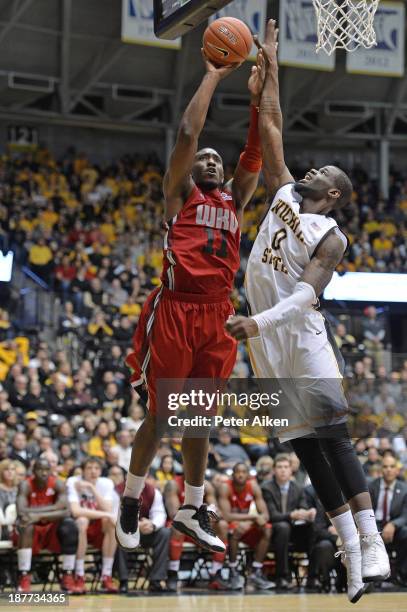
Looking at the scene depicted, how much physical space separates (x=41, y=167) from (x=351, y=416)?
21.7 m

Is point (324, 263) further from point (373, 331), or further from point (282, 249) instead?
point (373, 331)

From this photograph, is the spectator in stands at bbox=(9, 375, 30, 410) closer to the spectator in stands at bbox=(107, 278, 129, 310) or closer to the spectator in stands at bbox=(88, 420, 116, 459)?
the spectator in stands at bbox=(88, 420, 116, 459)

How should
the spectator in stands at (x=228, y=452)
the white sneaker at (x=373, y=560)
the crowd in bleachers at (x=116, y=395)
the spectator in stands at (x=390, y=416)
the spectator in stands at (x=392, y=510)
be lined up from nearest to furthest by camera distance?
1. the white sneaker at (x=373, y=560)
2. the spectator in stands at (x=390, y=416)
3. the crowd in bleachers at (x=116, y=395)
4. the spectator in stands at (x=392, y=510)
5. the spectator in stands at (x=228, y=452)

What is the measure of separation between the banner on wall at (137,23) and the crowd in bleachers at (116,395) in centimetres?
476

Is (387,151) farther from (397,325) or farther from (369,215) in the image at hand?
(397,325)

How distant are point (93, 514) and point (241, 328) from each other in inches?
302

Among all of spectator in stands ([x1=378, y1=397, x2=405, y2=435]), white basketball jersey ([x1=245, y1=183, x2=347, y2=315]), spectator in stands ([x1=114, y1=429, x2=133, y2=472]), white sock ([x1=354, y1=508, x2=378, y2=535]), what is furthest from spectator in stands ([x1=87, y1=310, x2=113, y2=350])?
white sock ([x1=354, y1=508, x2=378, y2=535])

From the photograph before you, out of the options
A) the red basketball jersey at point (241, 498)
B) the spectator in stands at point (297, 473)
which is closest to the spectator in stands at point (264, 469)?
the spectator in stands at point (297, 473)

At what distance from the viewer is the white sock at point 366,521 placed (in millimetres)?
6248

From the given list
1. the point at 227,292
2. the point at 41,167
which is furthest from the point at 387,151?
the point at 227,292

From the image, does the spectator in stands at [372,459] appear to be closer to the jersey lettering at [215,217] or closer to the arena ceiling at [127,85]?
the jersey lettering at [215,217]

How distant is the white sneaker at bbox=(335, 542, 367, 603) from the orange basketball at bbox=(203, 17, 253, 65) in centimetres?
318

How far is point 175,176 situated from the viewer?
21.5 ft

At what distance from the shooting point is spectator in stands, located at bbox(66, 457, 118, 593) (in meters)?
12.8
